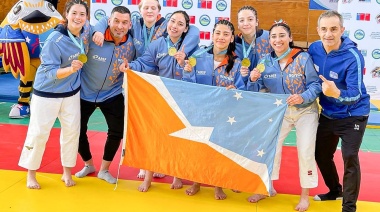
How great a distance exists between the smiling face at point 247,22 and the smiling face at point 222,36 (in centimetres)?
20

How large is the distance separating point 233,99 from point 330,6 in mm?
6668

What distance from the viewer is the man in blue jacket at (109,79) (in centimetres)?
443

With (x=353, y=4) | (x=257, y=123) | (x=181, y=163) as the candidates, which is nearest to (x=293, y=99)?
(x=257, y=123)

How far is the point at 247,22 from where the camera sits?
14.3 feet

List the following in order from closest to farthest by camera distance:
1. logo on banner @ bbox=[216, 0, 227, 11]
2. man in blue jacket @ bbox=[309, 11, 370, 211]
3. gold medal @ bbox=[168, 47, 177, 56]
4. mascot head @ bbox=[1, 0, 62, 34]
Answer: man in blue jacket @ bbox=[309, 11, 370, 211], gold medal @ bbox=[168, 47, 177, 56], mascot head @ bbox=[1, 0, 62, 34], logo on banner @ bbox=[216, 0, 227, 11]

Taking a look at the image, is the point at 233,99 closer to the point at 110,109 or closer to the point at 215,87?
the point at 215,87

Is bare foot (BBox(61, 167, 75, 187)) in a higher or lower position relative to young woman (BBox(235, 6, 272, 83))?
lower

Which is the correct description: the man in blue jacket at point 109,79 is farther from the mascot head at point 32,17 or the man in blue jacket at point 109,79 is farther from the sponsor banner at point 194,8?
the sponsor banner at point 194,8

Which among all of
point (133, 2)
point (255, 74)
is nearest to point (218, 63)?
point (255, 74)

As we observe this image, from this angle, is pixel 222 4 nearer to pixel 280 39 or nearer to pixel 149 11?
pixel 149 11

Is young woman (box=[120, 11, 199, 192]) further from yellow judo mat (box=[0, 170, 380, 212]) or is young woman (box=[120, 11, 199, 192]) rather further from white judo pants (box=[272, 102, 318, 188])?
white judo pants (box=[272, 102, 318, 188])

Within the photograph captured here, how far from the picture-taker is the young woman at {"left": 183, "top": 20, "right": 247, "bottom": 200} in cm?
421

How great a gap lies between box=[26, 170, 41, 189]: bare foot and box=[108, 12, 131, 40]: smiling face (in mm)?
1416

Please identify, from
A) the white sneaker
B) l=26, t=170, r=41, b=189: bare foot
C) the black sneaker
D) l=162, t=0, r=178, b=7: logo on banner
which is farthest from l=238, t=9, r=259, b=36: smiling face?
l=162, t=0, r=178, b=7: logo on banner
